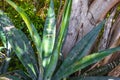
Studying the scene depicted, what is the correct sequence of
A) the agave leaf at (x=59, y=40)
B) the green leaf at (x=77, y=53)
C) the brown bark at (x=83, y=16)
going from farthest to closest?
the brown bark at (x=83, y=16)
the green leaf at (x=77, y=53)
the agave leaf at (x=59, y=40)

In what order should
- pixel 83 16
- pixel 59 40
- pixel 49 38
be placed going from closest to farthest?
pixel 59 40 → pixel 49 38 → pixel 83 16

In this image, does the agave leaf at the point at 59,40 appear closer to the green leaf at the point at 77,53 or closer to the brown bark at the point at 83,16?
the green leaf at the point at 77,53

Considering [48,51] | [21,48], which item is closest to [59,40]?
[48,51]

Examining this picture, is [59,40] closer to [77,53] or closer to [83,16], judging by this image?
[77,53]

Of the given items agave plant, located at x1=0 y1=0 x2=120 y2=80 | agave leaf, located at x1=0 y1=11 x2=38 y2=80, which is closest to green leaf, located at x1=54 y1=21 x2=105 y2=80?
agave plant, located at x1=0 y1=0 x2=120 y2=80

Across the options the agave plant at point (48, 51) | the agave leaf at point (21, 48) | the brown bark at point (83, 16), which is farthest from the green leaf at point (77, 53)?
the brown bark at point (83, 16)

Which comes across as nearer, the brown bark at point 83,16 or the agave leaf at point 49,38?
the agave leaf at point 49,38

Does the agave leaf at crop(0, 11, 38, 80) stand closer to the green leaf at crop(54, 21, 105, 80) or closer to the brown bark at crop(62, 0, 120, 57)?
the green leaf at crop(54, 21, 105, 80)
